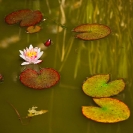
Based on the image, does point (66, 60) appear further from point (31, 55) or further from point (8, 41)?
point (8, 41)

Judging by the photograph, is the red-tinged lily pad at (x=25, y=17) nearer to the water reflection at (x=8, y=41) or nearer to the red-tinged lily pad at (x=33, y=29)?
the red-tinged lily pad at (x=33, y=29)

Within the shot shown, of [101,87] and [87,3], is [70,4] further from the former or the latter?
[101,87]

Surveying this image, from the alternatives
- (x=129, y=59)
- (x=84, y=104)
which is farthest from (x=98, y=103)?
(x=129, y=59)

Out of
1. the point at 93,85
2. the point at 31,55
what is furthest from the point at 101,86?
the point at 31,55

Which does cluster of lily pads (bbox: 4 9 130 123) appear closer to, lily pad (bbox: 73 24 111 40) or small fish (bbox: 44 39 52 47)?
lily pad (bbox: 73 24 111 40)

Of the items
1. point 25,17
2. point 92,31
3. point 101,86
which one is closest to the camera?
point 101,86

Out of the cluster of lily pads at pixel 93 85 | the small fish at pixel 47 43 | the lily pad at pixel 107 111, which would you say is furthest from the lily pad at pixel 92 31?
the lily pad at pixel 107 111

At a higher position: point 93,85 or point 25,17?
point 25,17
